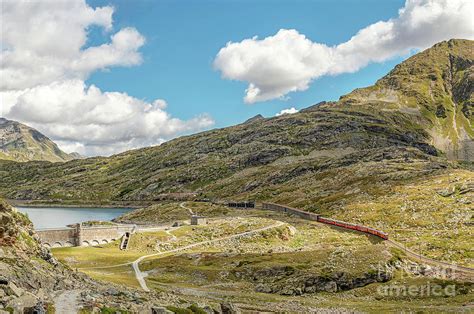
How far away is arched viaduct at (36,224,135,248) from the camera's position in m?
114

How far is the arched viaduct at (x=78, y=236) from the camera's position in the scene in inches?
4505

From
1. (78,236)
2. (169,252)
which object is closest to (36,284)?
(169,252)

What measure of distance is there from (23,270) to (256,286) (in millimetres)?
50552

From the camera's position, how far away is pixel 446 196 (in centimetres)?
16725

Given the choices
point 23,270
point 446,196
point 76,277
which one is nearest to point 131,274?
point 76,277

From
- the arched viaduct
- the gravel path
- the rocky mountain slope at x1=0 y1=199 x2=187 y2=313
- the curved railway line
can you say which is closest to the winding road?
the gravel path

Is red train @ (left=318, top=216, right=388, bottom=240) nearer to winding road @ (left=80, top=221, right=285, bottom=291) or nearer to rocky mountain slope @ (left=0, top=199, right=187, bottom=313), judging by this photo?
winding road @ (left=80, top=221, right=285, bottom=291)

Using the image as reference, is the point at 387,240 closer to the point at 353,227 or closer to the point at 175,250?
the point at 353,227

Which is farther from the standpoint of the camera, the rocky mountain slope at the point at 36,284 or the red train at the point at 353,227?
the red train at the point at 353,227

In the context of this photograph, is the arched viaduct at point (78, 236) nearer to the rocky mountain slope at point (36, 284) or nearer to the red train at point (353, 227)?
the rocky mountain slope at point (36, 284)

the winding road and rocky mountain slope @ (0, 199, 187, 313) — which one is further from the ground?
rocky mountain slope @ (0, 199, 187, 313)

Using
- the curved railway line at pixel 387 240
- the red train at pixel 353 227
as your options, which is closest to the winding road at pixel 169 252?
the red train at pixel 353 227

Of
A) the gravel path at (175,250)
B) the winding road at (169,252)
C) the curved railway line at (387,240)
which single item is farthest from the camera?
the curved railway line at (387,240)

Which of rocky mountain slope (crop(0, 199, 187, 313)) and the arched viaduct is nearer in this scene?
rocky mountain slope (crop(0, 199, 187, 313))
